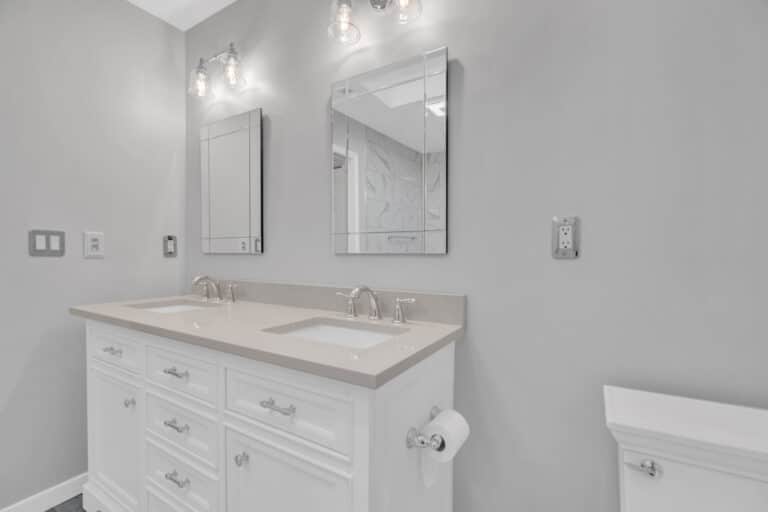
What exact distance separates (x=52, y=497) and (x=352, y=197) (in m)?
1.91

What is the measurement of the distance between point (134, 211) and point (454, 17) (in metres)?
1.80

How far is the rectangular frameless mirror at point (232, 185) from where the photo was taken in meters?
1.71

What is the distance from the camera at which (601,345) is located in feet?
3.23

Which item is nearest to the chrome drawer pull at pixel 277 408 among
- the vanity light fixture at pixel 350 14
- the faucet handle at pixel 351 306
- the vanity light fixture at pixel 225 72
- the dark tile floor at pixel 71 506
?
the faucet handle at pixel 351 306

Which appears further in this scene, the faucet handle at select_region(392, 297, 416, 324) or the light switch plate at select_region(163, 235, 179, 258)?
the light switch plate at select_region(163, 235, 179, 258)

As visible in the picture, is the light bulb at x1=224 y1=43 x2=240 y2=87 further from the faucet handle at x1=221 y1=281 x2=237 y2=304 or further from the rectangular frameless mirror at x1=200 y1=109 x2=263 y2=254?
the faucet handle at x1=221 y1=281 x2=237 y2=304

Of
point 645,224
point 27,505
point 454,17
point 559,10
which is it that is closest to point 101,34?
point 454,17

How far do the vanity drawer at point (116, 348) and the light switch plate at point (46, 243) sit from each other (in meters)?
0.41

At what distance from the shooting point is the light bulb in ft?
5.62

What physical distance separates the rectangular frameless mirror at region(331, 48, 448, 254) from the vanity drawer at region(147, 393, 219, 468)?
76 cm

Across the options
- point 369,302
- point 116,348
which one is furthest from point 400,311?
point 116,348

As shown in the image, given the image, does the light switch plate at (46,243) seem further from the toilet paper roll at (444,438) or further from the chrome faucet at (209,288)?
the toilet paper roll at (444,438)

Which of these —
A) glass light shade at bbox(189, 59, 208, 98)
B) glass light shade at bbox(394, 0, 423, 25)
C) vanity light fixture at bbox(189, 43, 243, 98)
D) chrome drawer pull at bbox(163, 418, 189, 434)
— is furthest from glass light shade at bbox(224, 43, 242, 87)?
chrome drawer pull at bbox(163, 418, 189, 434)

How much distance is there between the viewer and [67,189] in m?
1.60
